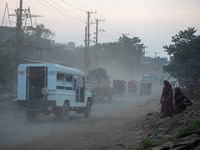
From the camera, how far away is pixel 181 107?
12.7 m

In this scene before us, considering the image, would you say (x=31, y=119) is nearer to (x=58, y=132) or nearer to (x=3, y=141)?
(x=58, y=132)

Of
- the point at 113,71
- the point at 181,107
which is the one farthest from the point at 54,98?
the point at 113,71

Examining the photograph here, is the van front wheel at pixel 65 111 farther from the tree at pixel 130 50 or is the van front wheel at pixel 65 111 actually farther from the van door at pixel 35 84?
the tree at pixel 130 50

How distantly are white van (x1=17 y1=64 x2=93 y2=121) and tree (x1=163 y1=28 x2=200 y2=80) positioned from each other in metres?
11.1

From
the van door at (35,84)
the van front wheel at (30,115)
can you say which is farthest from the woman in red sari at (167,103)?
the van front wheel at (30,115)

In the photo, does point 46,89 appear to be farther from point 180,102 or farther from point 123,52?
point 123,52

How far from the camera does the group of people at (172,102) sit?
12695 mm

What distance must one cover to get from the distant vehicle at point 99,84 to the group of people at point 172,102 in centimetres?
1683

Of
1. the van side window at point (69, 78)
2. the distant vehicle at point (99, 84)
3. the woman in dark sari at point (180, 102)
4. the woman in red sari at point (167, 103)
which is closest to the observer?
the woman in dark sari at point (180, 102)

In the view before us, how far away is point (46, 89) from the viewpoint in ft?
46.9

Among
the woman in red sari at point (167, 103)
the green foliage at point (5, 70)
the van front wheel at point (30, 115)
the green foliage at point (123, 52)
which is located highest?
the green foliage at point (123, 52)

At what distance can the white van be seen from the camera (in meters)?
14.3

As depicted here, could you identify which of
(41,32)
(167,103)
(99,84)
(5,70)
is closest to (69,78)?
(167,103)

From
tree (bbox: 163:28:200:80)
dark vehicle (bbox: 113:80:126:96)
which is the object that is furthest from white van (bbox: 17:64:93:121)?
dark vehicle (bbox: 113:80:126:96)
